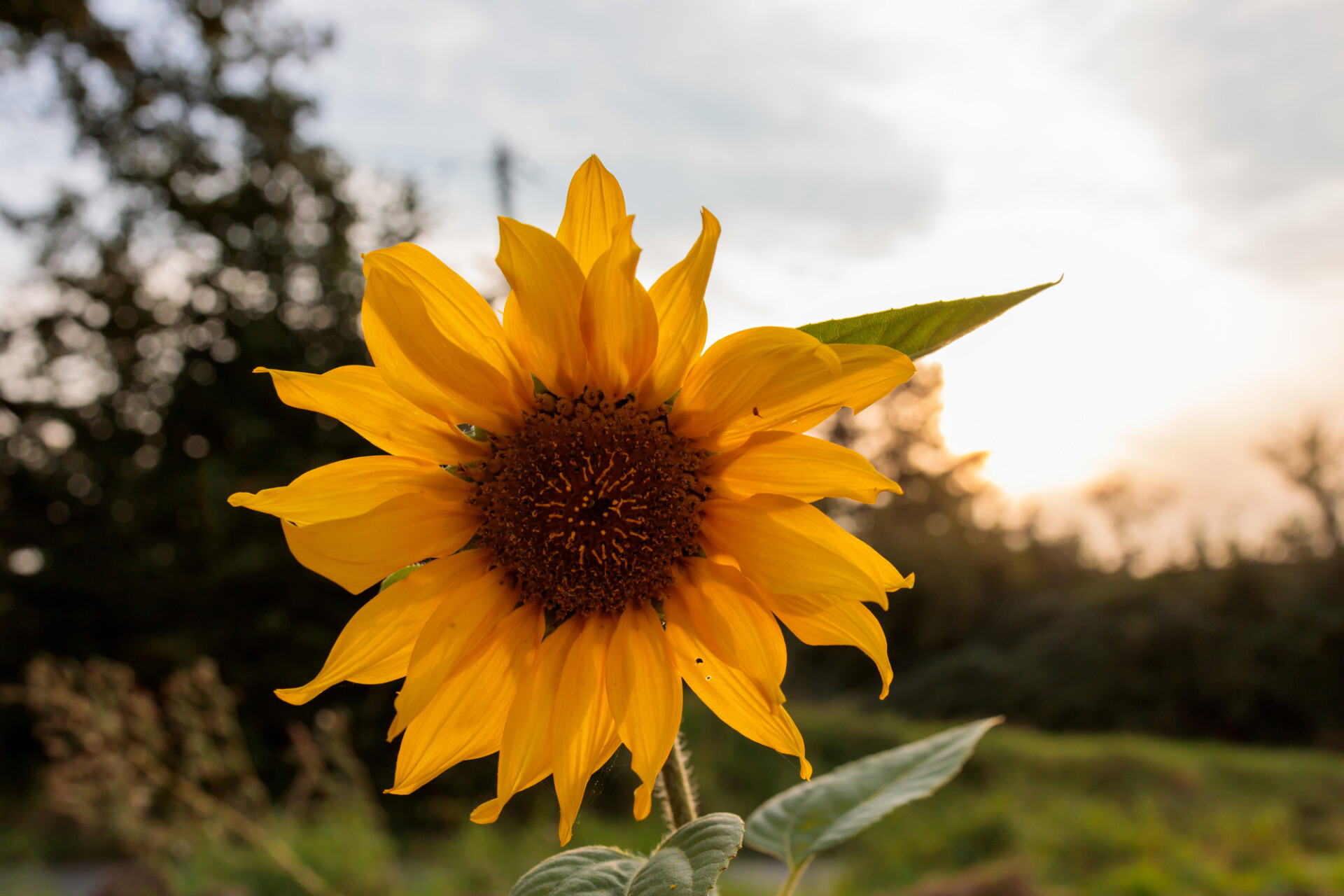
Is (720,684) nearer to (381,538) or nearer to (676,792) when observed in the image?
(676,792)

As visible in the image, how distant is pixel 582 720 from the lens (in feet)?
2.66

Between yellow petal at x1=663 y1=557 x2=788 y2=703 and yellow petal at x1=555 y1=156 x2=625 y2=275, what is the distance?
33cm

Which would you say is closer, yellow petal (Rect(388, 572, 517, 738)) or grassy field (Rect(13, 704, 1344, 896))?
yellow petal (Rect(388, 572, 517, 738))

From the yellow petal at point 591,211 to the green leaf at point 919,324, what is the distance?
207mm

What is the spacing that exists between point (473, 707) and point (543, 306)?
0.40 meters

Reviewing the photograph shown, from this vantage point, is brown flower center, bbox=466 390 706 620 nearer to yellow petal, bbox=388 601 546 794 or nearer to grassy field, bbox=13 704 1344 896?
yellow petal, bbox=388 601 546 794

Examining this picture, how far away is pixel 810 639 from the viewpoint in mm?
806

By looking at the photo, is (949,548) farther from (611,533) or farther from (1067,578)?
(611,533)

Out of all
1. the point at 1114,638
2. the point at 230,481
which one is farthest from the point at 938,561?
the point at 230,481

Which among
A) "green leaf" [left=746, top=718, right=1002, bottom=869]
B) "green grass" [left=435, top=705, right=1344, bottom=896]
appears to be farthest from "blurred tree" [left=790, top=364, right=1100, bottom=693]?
"green leaf" [left=746, top=718, right=1002, bottom=869]

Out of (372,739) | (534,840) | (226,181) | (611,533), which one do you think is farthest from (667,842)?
(226,181)

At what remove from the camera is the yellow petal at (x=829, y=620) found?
2.50 feet

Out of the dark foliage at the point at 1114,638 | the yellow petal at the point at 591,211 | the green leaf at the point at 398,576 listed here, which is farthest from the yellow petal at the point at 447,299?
the dark foliage at the point at 1114,638

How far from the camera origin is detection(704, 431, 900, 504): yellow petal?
72cm
